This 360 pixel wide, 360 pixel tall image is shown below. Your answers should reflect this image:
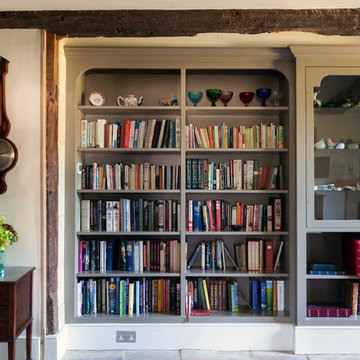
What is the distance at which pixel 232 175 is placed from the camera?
3.06 meters

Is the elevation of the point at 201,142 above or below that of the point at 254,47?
below

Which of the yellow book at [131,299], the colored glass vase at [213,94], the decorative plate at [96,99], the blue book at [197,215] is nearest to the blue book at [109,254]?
the yellow book at [131,299]

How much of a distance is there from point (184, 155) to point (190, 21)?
936mm

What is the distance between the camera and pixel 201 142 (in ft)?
9.99

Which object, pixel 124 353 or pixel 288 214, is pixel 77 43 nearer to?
pixel 288 214

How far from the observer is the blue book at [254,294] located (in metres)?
3.06

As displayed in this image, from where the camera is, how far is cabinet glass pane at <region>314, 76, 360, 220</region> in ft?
9.48

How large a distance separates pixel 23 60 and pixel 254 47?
165 centimetres

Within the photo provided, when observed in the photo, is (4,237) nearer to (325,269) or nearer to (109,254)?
(109,254)

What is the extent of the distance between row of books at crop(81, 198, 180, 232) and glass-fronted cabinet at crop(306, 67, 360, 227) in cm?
104

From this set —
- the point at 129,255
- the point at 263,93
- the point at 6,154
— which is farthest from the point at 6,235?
the point at 263,93

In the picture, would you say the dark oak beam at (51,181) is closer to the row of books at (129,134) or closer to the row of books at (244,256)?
the row of books at (129,134)

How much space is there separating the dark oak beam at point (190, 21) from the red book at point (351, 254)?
1501 mm

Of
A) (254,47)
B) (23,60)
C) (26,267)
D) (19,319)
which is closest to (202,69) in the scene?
(254,47)
